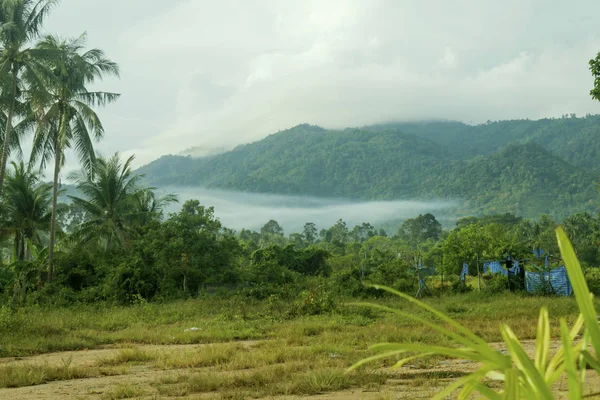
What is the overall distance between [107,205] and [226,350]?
17.6 m

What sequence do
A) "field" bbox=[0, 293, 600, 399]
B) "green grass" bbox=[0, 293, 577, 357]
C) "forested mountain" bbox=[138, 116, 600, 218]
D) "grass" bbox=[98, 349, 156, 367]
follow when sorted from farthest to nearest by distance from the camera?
"forested mountain" bbox=[138, 116, 600, 218] → "green grass" bbox=[0, 293, 577, 357] → "grass" bbox=[98, 349, 156, 367] → "field" bbox=[0, 293, 600, 399]

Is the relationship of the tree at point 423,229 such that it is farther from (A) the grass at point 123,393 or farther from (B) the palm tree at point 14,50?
(A) the grass at point 123,393

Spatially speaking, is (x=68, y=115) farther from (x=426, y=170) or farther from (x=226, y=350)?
(x=426, y=170)

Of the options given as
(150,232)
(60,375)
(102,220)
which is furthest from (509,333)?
(102,220)

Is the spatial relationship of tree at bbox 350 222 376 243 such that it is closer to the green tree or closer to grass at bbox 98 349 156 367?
the green tree

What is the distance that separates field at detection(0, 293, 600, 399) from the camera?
Answer: 5.98 m

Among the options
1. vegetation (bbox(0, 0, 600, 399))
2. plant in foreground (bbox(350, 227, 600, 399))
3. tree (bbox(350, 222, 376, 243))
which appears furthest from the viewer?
tree (bbox(350, 222, 376, 243))

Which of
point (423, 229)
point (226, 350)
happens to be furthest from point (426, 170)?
point (226, 350)

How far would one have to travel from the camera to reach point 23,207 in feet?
83.1

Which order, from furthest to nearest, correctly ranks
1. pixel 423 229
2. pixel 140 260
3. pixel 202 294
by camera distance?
pixel 423 229
pixel 140 260
pixel 202 294

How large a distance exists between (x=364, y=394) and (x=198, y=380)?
1849 mm

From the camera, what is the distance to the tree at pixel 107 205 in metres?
24.1

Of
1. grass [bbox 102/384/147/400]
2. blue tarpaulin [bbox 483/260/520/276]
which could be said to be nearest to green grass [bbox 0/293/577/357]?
blue tarpaulin [bbox 483/260/520/276]

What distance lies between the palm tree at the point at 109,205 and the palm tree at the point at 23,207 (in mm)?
2316
